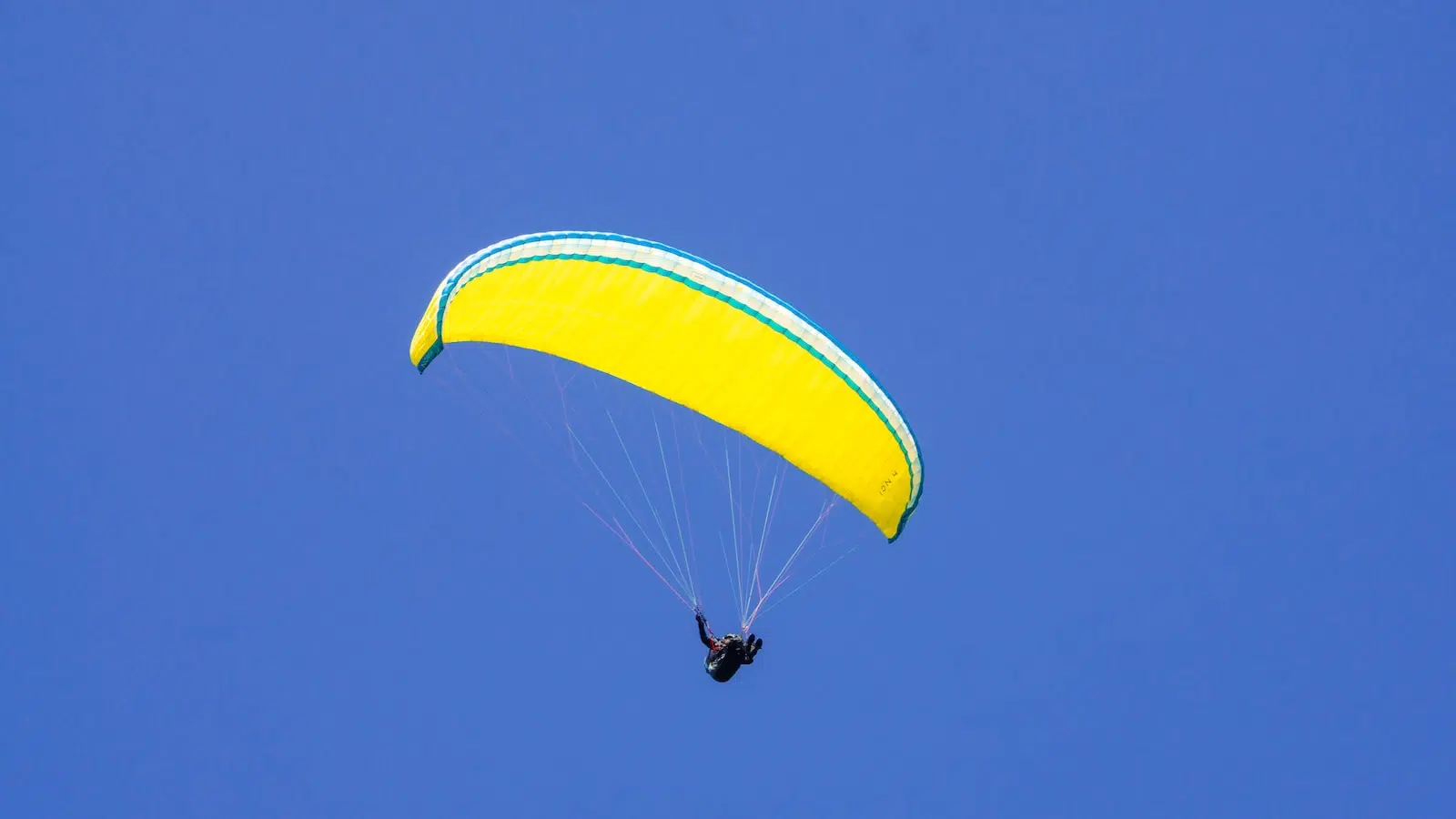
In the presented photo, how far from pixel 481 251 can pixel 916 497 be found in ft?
21.2

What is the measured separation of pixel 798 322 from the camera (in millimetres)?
19484

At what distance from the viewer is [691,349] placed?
1928cm

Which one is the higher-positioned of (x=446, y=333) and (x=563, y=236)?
(x=563, y=236)

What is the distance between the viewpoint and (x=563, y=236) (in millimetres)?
19641

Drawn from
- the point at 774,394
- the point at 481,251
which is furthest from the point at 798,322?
the point at 481,251

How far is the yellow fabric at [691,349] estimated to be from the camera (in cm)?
1928

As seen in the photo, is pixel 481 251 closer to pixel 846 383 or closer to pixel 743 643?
pixel 846 383

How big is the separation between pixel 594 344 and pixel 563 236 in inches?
55.4

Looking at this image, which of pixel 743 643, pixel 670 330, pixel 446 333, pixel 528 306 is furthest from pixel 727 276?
pixel 743 643

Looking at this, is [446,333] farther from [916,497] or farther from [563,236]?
[916,497]

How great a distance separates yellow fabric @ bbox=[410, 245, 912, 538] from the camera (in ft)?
63.3

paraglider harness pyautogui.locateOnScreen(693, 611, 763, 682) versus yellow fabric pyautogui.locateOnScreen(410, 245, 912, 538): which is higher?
yellow fabric pyautogui.locateOnScreen(410, 245, 912, 538)

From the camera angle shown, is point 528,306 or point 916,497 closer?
point 528,306

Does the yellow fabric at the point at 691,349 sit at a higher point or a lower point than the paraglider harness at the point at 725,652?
higher
